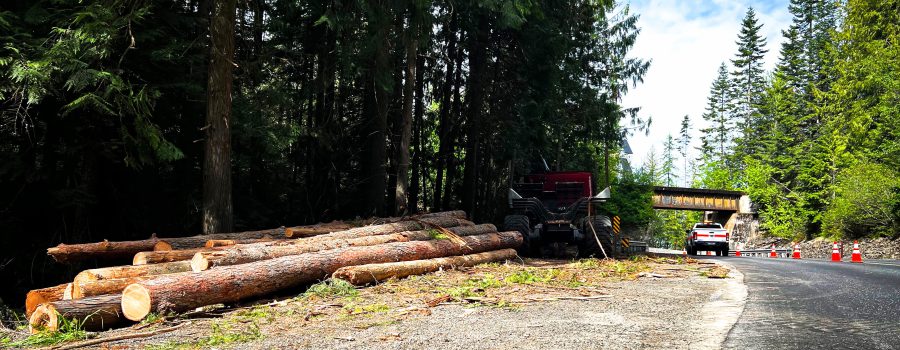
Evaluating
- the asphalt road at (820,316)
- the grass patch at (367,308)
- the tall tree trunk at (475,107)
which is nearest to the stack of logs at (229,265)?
the grass patch at (367,308)

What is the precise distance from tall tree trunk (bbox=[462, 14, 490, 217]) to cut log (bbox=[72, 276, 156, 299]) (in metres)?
15.7

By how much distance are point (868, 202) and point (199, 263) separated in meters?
32.3

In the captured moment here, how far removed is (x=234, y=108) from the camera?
13.5m

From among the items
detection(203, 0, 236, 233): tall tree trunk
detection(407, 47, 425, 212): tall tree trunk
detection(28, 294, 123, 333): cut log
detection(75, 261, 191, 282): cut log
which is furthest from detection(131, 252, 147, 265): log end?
detection(407, 47, 425, 212): tall tree trunk

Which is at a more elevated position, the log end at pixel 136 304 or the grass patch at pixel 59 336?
the log end at pixel 136 304

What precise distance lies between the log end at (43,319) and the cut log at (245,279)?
2.22ft

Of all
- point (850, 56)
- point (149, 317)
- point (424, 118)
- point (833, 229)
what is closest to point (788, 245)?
point (833, 229)

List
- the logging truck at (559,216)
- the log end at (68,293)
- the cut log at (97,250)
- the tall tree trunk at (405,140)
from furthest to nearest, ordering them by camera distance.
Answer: the tall tree trunk at (405,140) → the logging truck at (559,216) → the cut log at (97,250) → the log end at (68,293)

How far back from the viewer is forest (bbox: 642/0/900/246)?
28609mm

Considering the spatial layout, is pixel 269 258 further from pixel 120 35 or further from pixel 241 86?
Result: pixel 241 86

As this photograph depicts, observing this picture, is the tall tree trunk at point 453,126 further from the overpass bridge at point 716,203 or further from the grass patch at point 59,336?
the overpass bridge at point 716,203

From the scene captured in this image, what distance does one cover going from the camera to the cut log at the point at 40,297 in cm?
651

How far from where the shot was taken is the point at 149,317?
6.27 metres

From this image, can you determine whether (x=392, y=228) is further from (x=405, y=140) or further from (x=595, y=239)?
(x=595, y=239)
